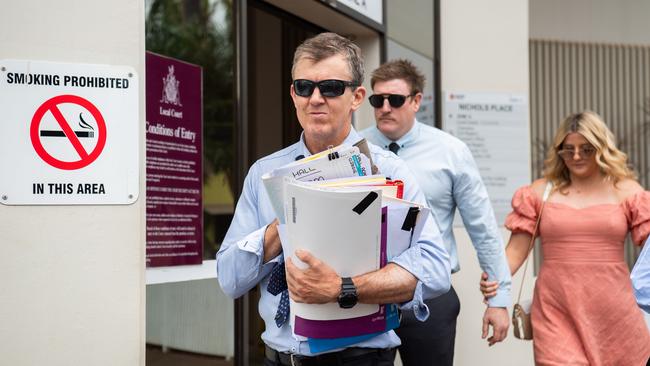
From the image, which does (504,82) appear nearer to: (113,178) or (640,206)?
(640,206)

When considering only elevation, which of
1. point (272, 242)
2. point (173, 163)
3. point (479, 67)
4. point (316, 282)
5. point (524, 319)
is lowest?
point (524, 319)

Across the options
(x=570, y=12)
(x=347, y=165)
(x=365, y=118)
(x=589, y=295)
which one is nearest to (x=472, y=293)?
(x=365, y=118)

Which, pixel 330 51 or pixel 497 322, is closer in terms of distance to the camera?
pixel 330 51

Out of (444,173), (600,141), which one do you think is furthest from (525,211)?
(444,173)

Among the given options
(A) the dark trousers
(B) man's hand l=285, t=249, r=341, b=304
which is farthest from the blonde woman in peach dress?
(B) man's hand l=285, t=249, r=341, b=304

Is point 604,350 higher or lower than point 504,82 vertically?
lower

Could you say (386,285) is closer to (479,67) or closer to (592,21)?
(479,67)

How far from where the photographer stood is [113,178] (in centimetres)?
352

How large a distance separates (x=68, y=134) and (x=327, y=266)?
1.36 metres

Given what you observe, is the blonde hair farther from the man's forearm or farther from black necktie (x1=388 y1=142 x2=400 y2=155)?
the man's forearm

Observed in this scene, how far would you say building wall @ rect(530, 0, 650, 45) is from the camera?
38.7 ft

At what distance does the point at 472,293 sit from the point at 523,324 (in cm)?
213

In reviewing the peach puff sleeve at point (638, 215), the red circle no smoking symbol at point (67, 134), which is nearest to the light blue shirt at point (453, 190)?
the peach puff sleeve at point (638, 215)

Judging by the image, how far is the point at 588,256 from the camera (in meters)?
5.10
